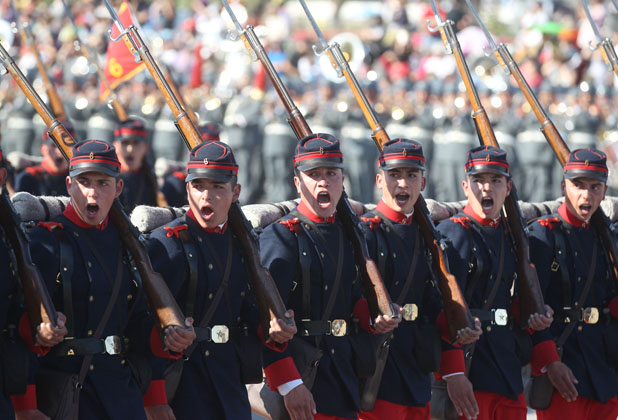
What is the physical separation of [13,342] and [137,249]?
0.70m

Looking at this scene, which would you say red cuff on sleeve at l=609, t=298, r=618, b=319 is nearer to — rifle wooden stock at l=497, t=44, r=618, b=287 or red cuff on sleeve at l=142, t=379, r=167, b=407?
rifle wooden stock at l=497, t=44, r=618, b=287

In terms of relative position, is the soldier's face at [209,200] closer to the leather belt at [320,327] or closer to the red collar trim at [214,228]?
the red collar trim at [214,228]

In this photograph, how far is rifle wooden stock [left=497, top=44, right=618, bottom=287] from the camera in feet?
26.5

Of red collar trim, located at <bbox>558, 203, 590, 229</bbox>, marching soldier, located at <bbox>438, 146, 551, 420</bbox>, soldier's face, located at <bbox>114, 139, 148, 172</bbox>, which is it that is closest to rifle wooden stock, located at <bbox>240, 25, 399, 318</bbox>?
marching soldier, located at <bbox>438, 146, 551, 420</bbox>

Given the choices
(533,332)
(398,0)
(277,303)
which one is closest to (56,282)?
(277,303)

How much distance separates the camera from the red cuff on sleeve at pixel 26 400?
541cm

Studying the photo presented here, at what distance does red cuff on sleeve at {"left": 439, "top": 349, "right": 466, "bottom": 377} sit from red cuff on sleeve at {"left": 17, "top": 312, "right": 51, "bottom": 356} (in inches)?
101

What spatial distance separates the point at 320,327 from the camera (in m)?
6.46

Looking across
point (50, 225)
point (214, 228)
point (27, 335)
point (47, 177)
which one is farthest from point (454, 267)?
point (47, 177)

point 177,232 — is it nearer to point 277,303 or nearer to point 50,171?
point 277,303

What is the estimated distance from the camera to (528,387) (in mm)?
7941

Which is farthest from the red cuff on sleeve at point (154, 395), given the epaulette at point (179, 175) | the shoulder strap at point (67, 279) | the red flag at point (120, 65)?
the epaulette at point (179, 175)

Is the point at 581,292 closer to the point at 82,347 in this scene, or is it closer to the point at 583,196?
the point at 583,196

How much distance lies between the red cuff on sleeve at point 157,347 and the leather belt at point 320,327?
85 cm
